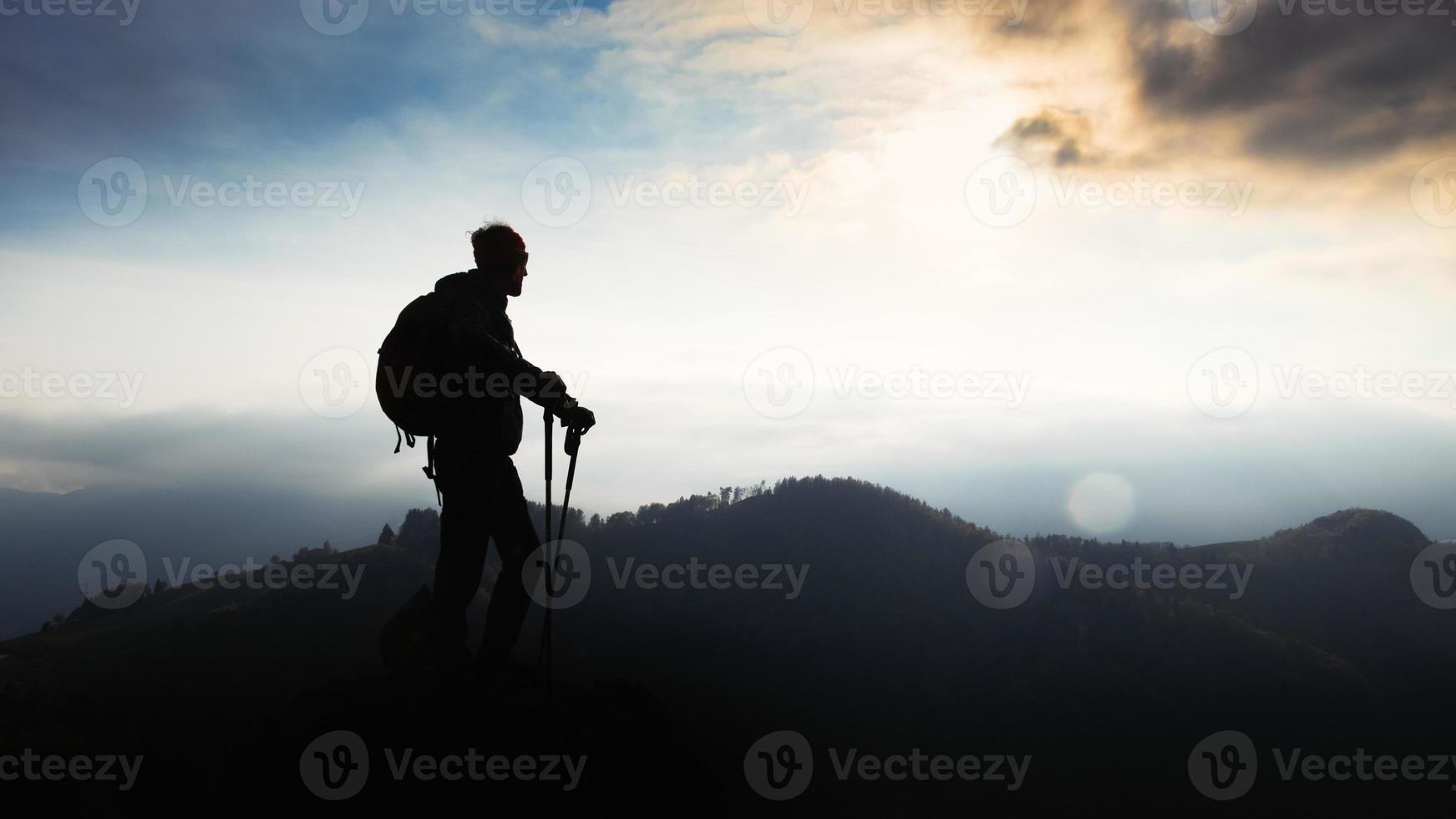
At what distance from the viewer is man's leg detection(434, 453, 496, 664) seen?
8484 millimetres

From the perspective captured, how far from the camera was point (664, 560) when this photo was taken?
140250 millimetres

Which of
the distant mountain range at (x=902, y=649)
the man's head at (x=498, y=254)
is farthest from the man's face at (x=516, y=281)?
the distant mountain range at (x=902, y=649)

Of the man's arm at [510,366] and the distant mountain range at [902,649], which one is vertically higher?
the man's arm at [510,366]

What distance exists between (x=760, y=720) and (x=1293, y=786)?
82.0m

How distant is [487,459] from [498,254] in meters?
2.52
